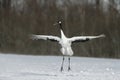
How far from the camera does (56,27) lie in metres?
22.9

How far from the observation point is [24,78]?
10305mm

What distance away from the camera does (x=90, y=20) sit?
2448 cm

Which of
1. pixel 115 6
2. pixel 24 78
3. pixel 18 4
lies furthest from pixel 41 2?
pixel 24 78

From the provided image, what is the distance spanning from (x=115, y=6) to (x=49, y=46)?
20.8 feet

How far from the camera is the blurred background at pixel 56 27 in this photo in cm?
2139

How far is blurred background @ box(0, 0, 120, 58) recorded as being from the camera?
2139cm

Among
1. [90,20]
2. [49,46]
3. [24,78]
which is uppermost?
[90,20]

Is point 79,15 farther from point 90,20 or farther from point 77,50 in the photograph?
point 77,50

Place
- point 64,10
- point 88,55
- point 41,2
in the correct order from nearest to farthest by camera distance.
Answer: point 88,55, point 64,10, point 41,2

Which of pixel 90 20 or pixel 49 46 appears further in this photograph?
pixel 90 20

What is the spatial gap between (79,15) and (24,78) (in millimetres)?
14907

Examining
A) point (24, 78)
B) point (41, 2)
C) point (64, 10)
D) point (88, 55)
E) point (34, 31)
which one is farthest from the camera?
point (41, 2)

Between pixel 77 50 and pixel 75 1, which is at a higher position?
pixel 75 1

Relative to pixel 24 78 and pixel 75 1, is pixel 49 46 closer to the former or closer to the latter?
pixel 75 1
